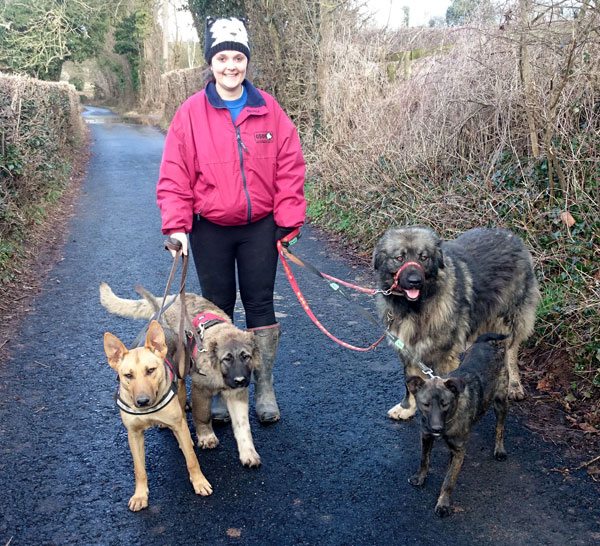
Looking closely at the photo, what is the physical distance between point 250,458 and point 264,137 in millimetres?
2282

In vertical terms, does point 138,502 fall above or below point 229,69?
below

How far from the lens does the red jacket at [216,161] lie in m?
4.15

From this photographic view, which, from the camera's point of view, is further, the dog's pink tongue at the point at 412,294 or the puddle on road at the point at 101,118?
the puddle on road at the point at 101,118

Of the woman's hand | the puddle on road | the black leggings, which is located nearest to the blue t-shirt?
the black leggings

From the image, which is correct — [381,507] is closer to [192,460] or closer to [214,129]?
[192,460]

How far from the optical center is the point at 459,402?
3.53 meters

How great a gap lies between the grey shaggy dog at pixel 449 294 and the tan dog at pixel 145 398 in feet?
5.43

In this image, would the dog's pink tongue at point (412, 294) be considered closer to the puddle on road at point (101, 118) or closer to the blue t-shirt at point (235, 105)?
the blue t-shirt at point (235, 105)

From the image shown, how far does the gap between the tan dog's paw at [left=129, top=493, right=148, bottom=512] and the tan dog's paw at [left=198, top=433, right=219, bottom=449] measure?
70 cm

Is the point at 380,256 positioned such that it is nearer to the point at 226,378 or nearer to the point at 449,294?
the point at 449,294

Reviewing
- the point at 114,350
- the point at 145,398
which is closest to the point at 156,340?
the point at 114,350

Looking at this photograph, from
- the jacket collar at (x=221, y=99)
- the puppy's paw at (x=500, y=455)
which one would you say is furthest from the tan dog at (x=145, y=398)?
the puppy's paw at (x=500, y=455)

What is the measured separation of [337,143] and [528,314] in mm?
6865

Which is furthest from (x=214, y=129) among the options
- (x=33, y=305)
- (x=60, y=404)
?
(x=33, y=305)
